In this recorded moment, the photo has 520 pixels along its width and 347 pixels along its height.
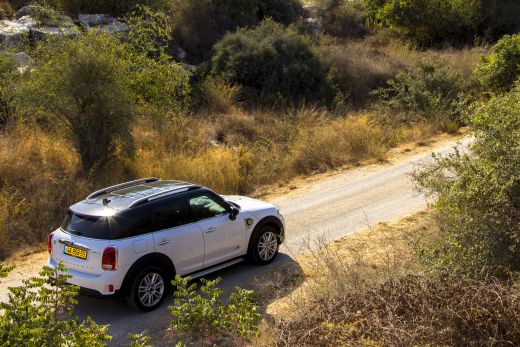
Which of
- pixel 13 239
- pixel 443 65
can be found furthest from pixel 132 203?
pixel 443 65

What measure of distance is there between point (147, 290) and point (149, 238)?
73cm

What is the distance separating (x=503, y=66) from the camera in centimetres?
1738

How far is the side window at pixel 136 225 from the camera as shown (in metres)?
5.85

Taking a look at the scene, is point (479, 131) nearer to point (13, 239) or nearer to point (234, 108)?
point (13, 239)

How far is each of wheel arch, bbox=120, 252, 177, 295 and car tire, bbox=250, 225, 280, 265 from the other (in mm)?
1599

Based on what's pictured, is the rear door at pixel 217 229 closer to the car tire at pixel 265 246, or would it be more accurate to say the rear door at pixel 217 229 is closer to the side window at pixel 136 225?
the car tire at pixel 265 246

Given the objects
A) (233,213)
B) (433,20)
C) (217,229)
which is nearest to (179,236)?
(217,229)

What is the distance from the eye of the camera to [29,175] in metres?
10.7

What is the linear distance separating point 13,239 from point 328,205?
23.7 feet

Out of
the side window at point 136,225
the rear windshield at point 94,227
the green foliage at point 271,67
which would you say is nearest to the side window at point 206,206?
the side window at point 136,225

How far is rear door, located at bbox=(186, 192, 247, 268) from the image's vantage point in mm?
6629

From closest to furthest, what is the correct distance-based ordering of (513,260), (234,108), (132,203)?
1. (513,260)
2. (132,203)
3. (234,108)

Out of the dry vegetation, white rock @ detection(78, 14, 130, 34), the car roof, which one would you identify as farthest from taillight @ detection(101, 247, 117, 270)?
white rock @ detection(78, 14, 130, 34)

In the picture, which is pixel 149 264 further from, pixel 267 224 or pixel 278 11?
pixel 278 11
